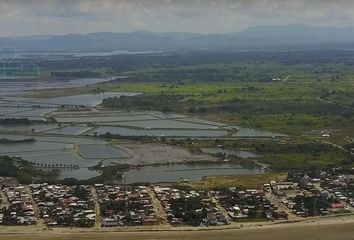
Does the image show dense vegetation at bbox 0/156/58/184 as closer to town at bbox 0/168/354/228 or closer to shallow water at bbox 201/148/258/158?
town at bbox 0/168/354/228

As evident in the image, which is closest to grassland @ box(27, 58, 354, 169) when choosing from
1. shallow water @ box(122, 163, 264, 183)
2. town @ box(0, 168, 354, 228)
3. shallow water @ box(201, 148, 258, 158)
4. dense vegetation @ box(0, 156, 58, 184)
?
shallow water @ box(201, 148, 258, 158)

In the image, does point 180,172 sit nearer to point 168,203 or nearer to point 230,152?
point 230,152

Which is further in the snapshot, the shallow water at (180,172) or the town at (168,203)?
the shallow water at (180,172)

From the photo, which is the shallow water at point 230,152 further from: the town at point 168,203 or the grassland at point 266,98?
the town at point 168,203

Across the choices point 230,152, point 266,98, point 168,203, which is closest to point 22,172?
point 168,203

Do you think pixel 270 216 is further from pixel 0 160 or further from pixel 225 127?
pixel 225 127

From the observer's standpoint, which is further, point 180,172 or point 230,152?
point 230,152

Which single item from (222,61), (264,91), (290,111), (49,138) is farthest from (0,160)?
(222,61)

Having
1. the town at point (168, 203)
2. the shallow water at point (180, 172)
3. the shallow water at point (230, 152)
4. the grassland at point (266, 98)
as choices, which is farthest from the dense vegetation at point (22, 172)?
the grassland at point (266, 98)

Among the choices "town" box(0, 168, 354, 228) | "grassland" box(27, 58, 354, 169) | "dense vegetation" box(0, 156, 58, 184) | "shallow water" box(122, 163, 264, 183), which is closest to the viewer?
"town" box(0, 168, 354, 228)
